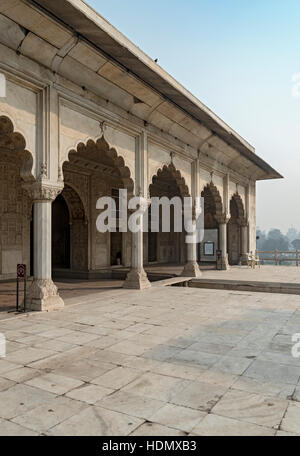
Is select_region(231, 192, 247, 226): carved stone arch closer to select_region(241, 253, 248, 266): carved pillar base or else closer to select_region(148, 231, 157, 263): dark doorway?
select_region(241, 253, 248, 266): carved pillar base

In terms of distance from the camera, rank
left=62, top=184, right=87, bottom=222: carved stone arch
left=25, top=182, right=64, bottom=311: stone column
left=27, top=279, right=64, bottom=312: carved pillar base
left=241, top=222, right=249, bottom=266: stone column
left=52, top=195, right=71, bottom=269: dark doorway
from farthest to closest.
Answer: left=241, top=222, right=249, bottom=266: stone column → left=52, top=195, right=71, bottom=269: dark doorway → left=62, top=184, right=87, bottom=222: carved stone arch → left=25, top=182, right=64, bottom=311: stone column → left=27, top=279, right=64, bottom=312: carved pillar base

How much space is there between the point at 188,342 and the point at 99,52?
6325 mm

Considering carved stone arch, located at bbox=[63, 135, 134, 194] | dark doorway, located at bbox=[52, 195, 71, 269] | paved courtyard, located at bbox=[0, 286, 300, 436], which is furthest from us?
dark doorway, located at bbox=[52, 195, 71, 269]

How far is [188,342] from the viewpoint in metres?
5.29

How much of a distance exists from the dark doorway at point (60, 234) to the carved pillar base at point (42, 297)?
9.56m

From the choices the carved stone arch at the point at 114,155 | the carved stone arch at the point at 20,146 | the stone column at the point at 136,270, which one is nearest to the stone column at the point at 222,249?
the stone column at the point at 136,270

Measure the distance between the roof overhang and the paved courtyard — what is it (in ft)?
18.4

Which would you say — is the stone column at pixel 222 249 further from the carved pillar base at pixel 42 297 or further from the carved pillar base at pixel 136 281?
the carved pillar base at pixel 42 297

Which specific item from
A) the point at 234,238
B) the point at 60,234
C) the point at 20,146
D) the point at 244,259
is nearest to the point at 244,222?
the point at 234,238

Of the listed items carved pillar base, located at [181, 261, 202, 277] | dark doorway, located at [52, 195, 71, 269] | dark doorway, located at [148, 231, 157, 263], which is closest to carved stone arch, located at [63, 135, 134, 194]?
carved pillar base, located at [181, 261, 202, 277]

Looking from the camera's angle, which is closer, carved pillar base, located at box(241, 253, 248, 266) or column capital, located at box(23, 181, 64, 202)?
column capital, located at box(23, 181, 64, 202)

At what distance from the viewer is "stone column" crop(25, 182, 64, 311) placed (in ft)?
24.6
